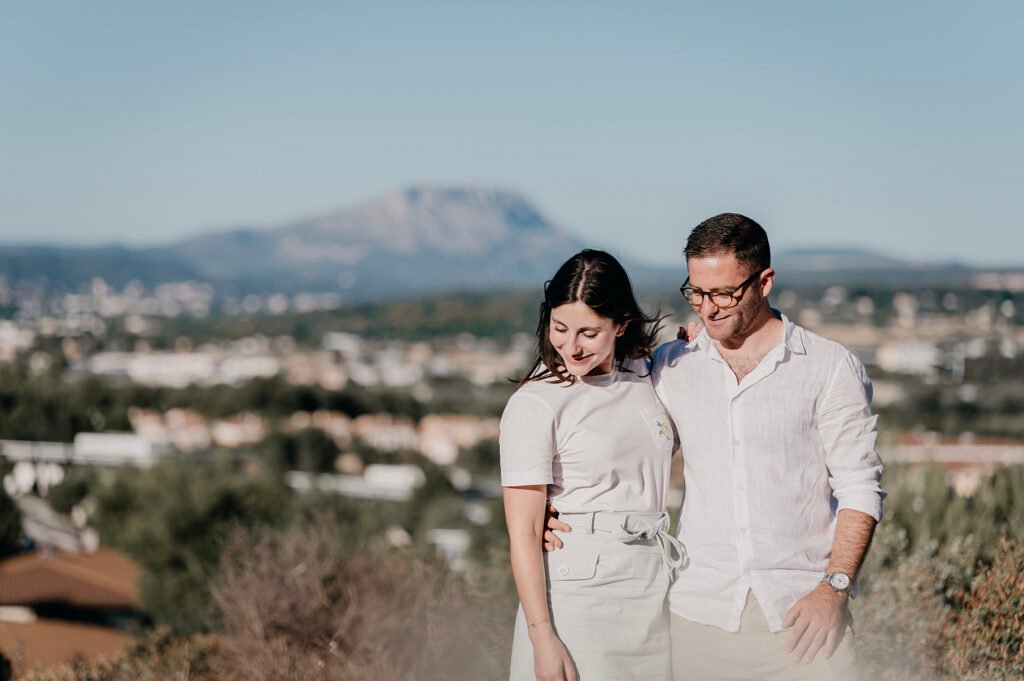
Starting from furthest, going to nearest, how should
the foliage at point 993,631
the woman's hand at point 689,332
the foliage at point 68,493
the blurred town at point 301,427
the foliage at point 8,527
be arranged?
the foliage at point 68,493 → the foliage at point 8,527 → the blurred town at point 301,427 → the foliage at point 993,631 → the woman's hand at point 689,332

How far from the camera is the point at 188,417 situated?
44688 mm

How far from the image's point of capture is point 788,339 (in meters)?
2.13

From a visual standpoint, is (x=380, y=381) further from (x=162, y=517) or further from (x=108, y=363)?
(x=162, y=517)

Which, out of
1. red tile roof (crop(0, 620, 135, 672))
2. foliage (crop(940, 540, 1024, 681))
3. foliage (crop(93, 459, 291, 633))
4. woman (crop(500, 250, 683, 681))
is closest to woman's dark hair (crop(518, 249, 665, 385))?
woman (crop(500, 250, 683, 681))

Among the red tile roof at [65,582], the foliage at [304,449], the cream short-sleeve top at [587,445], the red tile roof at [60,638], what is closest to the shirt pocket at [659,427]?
the cream short-sleeve top at [587,445]

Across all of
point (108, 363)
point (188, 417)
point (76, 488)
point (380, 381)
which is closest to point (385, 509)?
point (76, 488)

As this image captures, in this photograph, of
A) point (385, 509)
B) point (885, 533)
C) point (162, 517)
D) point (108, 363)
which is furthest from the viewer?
point (108, 363)

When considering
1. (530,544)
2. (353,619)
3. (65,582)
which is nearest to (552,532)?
(530,544)

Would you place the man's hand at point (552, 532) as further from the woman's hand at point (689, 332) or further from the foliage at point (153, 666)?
the foliage at point (153, 666)

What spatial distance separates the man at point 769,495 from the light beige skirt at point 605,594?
0.22 ft

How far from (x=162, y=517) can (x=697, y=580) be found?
10016 millimetres

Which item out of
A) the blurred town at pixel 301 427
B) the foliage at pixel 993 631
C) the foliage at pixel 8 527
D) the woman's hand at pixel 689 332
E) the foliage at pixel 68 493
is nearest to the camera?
the woman's hand at pixel 689 332

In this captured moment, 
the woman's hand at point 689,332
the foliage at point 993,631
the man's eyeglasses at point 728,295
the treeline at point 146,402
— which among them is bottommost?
the treeline at point 146,402

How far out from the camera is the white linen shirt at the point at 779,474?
6.87 feet
